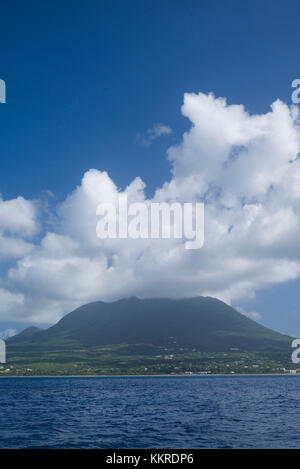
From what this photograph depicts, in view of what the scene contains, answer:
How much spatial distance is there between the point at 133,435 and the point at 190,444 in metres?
9.17

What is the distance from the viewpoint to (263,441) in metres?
43.4
